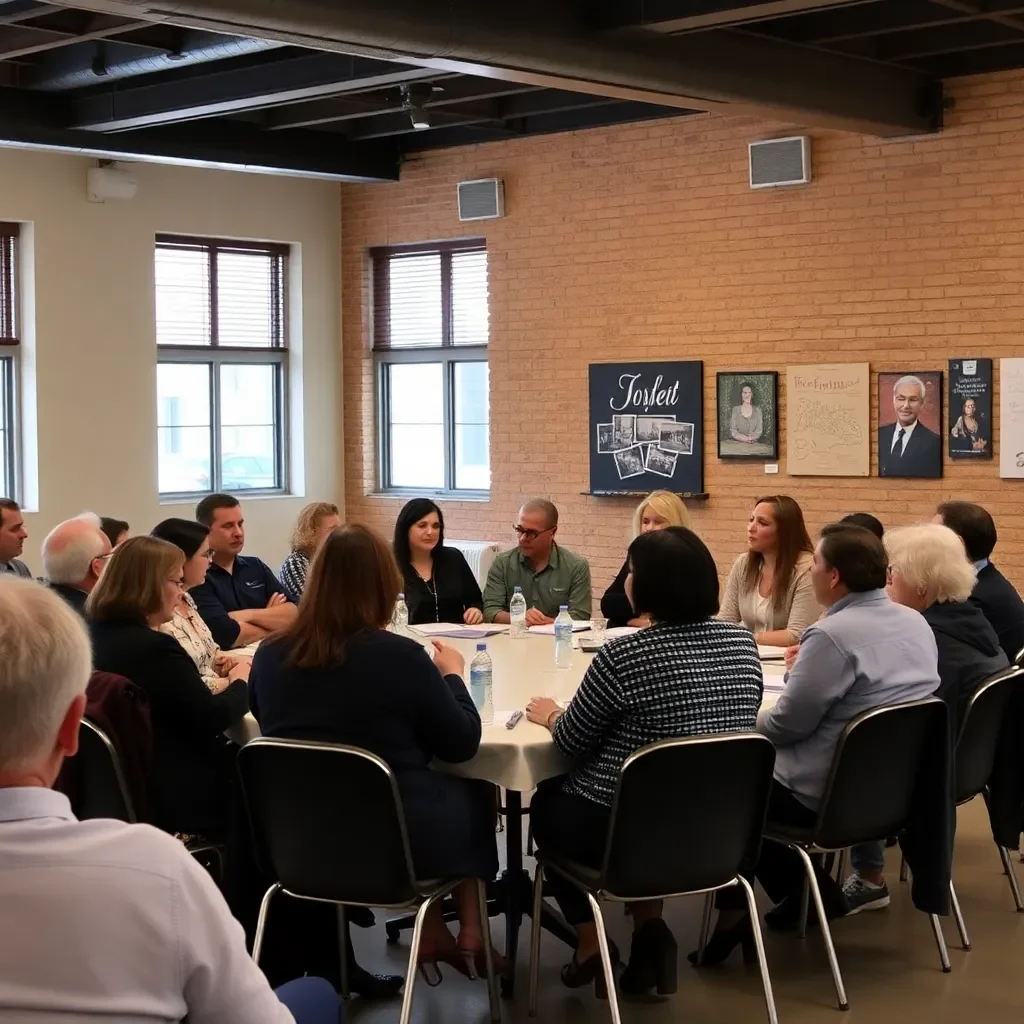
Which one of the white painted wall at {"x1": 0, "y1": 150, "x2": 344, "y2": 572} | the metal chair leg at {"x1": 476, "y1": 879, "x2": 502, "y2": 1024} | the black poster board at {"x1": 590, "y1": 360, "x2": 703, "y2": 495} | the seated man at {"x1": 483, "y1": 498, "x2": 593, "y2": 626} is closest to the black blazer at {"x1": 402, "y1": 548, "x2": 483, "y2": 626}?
the seated man at {"x1": 483, "y1": 498, "x2": 593, "y2": 626}

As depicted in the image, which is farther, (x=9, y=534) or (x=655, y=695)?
(x=9, y=534)

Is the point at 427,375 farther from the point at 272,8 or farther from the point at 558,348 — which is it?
the point at 272,8

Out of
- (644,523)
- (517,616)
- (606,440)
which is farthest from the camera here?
(606,440)

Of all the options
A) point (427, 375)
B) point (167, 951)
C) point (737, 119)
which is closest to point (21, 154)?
point (427, 375)

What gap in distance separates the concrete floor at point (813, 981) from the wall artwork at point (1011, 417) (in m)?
3.70

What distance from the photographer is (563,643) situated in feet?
16.9

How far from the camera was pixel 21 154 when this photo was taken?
9.37m

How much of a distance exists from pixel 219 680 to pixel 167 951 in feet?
10.1

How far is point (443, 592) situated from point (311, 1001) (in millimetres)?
4068

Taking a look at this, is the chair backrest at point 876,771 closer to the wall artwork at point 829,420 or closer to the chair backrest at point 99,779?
the chair backrest at point 99,779

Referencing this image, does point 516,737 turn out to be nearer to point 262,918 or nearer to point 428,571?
point 262,918

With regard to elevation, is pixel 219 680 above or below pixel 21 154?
below

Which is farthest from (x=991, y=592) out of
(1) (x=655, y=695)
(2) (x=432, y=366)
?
(2) (x=432, y=366)

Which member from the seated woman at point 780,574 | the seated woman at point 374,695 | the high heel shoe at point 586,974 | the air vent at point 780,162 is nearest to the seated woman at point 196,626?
the seated woman at point 374,695
